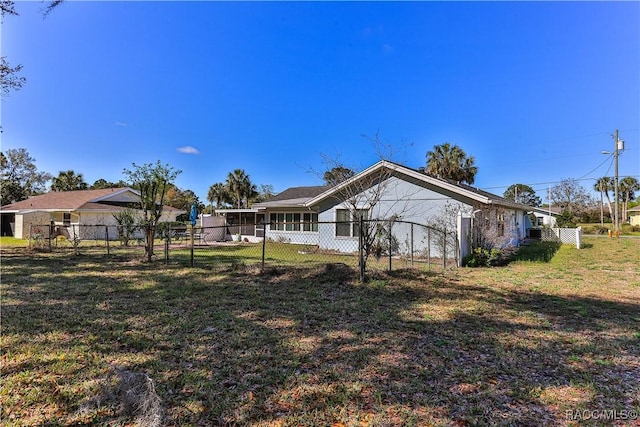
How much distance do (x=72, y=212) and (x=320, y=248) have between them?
18994 millimetres

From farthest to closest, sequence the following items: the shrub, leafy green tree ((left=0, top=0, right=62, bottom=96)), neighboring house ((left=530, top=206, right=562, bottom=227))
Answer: neighboring house ((left=530, top=206, right=562, bottom=227)), the shrub, leafy green tree ((left=0, top=0, right=62, bottom=96))

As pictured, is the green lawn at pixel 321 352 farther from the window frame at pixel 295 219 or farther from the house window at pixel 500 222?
the window frame at pixel 295 219

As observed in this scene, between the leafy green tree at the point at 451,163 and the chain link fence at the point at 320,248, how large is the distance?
16009 millimetres

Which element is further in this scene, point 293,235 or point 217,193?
point 217,193

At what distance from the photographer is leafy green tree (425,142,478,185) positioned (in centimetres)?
2825

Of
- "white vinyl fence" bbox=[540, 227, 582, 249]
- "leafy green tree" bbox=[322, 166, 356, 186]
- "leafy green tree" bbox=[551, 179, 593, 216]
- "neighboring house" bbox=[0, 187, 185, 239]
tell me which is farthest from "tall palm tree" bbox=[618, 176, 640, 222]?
"neighboring house" bbox=[0, 187, 185, 239]

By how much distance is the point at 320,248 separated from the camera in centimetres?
1496

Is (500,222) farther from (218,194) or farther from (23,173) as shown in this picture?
(23,173)

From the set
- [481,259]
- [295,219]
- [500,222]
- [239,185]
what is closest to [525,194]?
[239,185]

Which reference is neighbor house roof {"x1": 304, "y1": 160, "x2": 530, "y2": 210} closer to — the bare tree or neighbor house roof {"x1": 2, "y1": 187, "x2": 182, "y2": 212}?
the bare tree

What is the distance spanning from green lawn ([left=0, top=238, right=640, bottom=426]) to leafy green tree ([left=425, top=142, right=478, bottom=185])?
882 inches

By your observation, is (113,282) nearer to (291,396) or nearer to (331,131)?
(291,396)

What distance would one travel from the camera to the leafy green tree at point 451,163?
2825 centimetres

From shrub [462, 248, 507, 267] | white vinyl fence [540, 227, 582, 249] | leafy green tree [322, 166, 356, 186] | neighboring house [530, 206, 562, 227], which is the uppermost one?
leafy green tree [322, 166, 356, 186]
